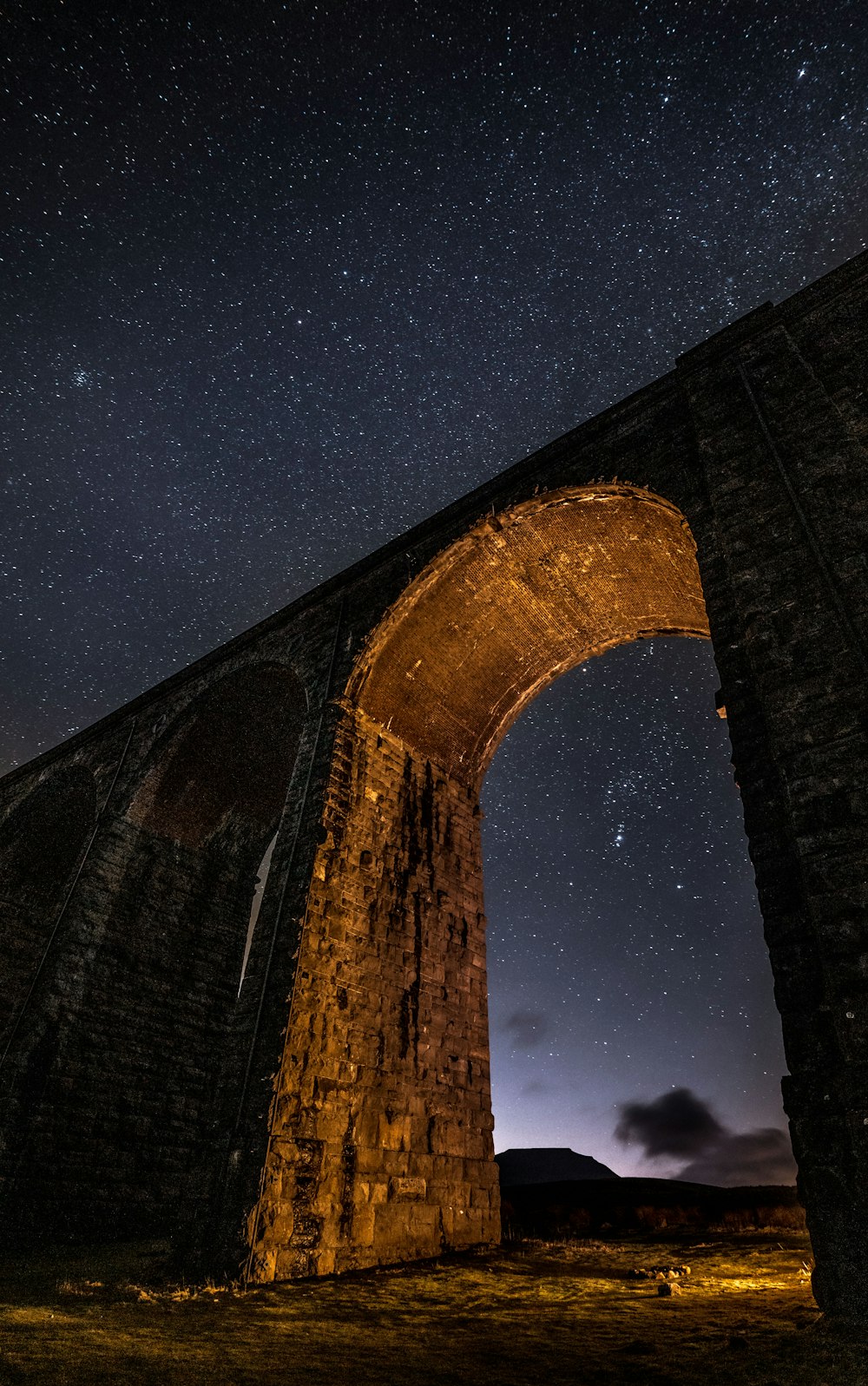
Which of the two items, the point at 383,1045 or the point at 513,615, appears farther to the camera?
the point at 513,615

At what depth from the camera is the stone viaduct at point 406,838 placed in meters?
4.88

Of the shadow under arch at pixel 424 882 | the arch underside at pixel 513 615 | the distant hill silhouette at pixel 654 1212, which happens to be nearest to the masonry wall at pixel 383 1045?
the shadow under arch at pixel 424 882

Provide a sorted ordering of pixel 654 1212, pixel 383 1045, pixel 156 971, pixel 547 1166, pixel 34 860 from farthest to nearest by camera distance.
→ 1. pixel 547 1166
2. pixel 34 860
3. pixel 156 971
4. pixel 654 1212
5. pixel 383 1045

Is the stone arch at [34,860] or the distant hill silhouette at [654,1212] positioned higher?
the stone arch at [34,860]

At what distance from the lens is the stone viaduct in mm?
4875

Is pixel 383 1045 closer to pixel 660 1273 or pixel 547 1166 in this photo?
pixel 660 1273

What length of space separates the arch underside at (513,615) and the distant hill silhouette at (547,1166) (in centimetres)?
5270

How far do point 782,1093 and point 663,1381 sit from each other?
1545 millimetres

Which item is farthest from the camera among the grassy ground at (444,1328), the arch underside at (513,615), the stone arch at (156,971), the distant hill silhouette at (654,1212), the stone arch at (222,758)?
the stone arch at (222,758)

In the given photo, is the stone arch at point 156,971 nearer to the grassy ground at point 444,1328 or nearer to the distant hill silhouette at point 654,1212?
the grassy ground at point 444,1328

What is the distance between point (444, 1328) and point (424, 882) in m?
4.78

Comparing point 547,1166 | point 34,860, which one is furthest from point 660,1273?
point 547,1166

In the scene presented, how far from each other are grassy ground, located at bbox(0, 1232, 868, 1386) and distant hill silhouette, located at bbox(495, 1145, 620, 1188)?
5319 cm

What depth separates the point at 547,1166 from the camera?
55844 mm
